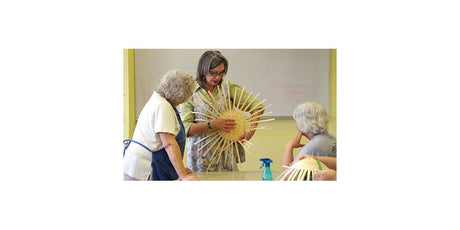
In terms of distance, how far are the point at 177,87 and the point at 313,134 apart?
0.87 metres

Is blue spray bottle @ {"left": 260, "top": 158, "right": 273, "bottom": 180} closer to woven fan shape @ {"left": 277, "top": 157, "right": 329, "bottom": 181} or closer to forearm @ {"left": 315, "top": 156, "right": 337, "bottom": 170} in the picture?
woven fan shape @ {"left": 277, "top": 157, "right": 329, "bottom": 181}

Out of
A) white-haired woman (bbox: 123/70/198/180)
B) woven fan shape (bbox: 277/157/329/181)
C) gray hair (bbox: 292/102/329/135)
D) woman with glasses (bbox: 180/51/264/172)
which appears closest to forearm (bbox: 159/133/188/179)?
white-haired woman (bbox: 123/70/198/180)

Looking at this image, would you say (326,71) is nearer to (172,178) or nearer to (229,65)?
(229,65)

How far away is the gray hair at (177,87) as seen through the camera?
113 inches

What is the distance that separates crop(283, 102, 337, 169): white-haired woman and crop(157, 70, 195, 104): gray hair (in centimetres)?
67

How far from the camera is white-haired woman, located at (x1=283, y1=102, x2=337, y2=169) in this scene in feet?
9.43

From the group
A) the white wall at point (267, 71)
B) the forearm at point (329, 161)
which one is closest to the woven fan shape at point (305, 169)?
the forearm at point (329, 161)

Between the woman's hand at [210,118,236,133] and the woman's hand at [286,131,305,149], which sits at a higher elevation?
the woman's hand at [210,118,236,133]

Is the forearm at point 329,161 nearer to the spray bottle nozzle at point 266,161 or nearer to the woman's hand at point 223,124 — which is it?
the spray bottle nozzle at point 266,161

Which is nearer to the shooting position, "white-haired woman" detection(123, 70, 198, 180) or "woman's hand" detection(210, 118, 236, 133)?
"white-haired woman" detection(123, 70, 198, 180)

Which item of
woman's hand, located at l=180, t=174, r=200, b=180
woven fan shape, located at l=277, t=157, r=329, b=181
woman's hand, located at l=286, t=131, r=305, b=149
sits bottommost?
woman's hand, located at l=180, t=174, r=200, b=180

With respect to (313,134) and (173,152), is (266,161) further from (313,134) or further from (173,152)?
(173,152)

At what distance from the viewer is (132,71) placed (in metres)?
2.95
